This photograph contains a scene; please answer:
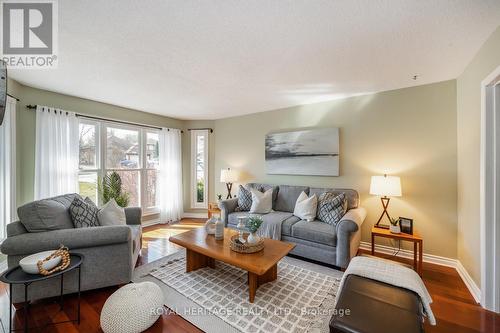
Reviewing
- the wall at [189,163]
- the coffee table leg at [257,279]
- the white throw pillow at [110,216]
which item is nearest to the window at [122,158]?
the wall at [189,163]

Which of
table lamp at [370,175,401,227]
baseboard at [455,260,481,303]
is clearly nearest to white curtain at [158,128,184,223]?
table lamp at [370,175,401,227]

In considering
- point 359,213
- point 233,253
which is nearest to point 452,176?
point 359,213

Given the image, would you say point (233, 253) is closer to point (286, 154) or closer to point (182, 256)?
point (182, 256)

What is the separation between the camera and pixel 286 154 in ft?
12.5

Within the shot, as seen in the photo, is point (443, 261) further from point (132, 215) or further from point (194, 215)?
point (194, 215)

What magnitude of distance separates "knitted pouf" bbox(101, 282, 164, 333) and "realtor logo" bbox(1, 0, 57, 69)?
2.27 m

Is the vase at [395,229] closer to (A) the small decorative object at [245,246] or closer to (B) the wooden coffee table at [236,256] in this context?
(B) the wooden coffee table at [236,256]

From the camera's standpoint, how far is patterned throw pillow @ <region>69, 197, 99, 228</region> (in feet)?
6.77

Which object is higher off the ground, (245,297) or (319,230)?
(319,230)

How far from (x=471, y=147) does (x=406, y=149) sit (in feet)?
2.35

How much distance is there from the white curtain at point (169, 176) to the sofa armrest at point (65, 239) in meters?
2.55

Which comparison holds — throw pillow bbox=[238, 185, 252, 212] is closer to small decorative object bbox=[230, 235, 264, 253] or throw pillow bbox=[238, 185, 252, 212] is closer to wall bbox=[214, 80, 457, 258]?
wall bbox=[214, 80, 457, 258]

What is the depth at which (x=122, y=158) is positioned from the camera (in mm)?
3988

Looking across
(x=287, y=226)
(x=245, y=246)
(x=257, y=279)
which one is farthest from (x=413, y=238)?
(x=245, y=246)
